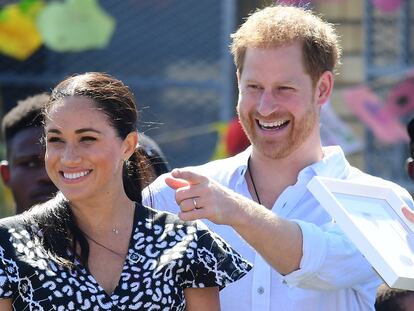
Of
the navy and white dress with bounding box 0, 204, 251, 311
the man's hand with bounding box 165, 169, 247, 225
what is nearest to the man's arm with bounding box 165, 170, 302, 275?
the man's hand with bounding box 165, 169, 247, 225

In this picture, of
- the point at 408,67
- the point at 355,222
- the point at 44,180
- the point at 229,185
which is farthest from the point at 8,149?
the point at 408,67

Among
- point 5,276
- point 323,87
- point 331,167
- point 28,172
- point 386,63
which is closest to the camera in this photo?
point 5,276

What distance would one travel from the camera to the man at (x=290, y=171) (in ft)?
12.1

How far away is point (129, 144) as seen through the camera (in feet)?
11.9

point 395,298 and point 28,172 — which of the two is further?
point 28,172

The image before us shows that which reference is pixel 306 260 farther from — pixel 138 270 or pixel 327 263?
pixel 138 270

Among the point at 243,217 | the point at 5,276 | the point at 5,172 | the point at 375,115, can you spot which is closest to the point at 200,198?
the point at 243,217

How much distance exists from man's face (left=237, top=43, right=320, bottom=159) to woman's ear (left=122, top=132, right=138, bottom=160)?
18.9 inches

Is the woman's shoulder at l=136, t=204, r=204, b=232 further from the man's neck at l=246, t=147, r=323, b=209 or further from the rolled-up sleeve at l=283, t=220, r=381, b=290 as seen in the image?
the man's neck at l=246, t=147, r=323, b=209

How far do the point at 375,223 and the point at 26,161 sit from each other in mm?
1913

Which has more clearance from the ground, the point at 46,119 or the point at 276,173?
the point at 46,119

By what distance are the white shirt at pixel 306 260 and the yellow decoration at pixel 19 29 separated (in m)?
2.53

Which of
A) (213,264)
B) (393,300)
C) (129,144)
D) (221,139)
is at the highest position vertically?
(129,144)

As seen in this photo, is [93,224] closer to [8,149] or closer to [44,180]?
[44,180]
